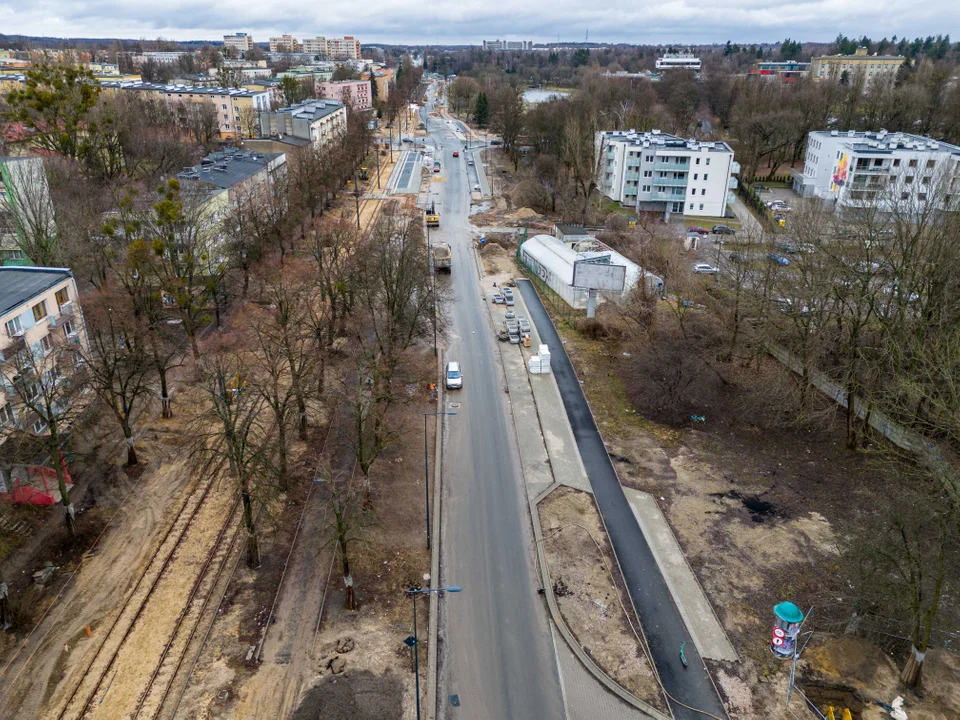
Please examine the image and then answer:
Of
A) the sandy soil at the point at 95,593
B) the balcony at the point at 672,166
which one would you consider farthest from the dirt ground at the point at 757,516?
the balcony at the point at 672,166

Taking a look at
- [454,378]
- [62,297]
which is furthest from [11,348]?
[454,378]

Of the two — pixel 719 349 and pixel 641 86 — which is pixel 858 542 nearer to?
pixel 719 349

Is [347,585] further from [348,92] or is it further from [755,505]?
[348,92]

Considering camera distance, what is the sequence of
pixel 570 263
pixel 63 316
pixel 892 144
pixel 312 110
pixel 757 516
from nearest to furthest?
pixel 757 516 < pixel 63 316 < pixel 570 263 < pixel 892 144 < pixel 312 110

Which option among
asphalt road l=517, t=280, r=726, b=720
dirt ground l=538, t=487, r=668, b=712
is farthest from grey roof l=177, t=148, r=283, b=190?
dirt ground l=538, t=487, r=668, b=712

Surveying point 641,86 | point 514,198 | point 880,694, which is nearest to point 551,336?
point 880,694

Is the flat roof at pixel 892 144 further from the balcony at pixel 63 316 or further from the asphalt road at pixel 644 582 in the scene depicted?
the balcony at pixel 63 316
